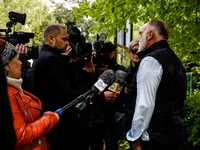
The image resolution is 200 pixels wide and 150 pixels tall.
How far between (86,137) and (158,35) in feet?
5.74

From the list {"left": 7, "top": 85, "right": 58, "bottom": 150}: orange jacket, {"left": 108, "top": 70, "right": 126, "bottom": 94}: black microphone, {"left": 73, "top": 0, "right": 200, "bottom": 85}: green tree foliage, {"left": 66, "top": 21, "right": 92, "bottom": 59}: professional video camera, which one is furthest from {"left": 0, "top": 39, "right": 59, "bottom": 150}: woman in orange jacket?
{"left": 73, "top": 0, "right": 200, "bottom": 85}: green tree foliage

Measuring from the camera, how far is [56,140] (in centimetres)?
243

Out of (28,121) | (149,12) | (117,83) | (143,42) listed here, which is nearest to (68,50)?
(117,83)

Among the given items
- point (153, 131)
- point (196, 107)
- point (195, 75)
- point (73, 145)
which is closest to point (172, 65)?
point (153, 131)

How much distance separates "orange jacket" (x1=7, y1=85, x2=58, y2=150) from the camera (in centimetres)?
148

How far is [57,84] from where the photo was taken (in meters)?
2.35

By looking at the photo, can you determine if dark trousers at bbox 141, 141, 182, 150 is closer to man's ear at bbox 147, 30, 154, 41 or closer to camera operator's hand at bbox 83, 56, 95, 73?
man's ear at bbox 147, 30, 154, 41

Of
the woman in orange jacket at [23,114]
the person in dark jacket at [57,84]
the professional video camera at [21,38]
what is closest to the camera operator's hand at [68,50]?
the person in dark jacket at [57,84]

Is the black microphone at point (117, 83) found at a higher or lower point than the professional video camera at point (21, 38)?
lower

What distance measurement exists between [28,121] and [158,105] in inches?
45.6

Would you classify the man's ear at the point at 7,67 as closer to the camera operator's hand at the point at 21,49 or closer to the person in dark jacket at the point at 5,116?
the camera operator's hand at the point at 21,49

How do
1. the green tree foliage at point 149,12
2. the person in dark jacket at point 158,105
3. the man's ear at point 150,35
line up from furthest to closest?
the green tree foliage at point 149,12 < the man's ear at point 150,35 < the person in dark jacket at point 158,105

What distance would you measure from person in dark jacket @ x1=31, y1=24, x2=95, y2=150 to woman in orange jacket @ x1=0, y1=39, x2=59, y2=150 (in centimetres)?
56

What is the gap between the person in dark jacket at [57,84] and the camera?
7.74ft
